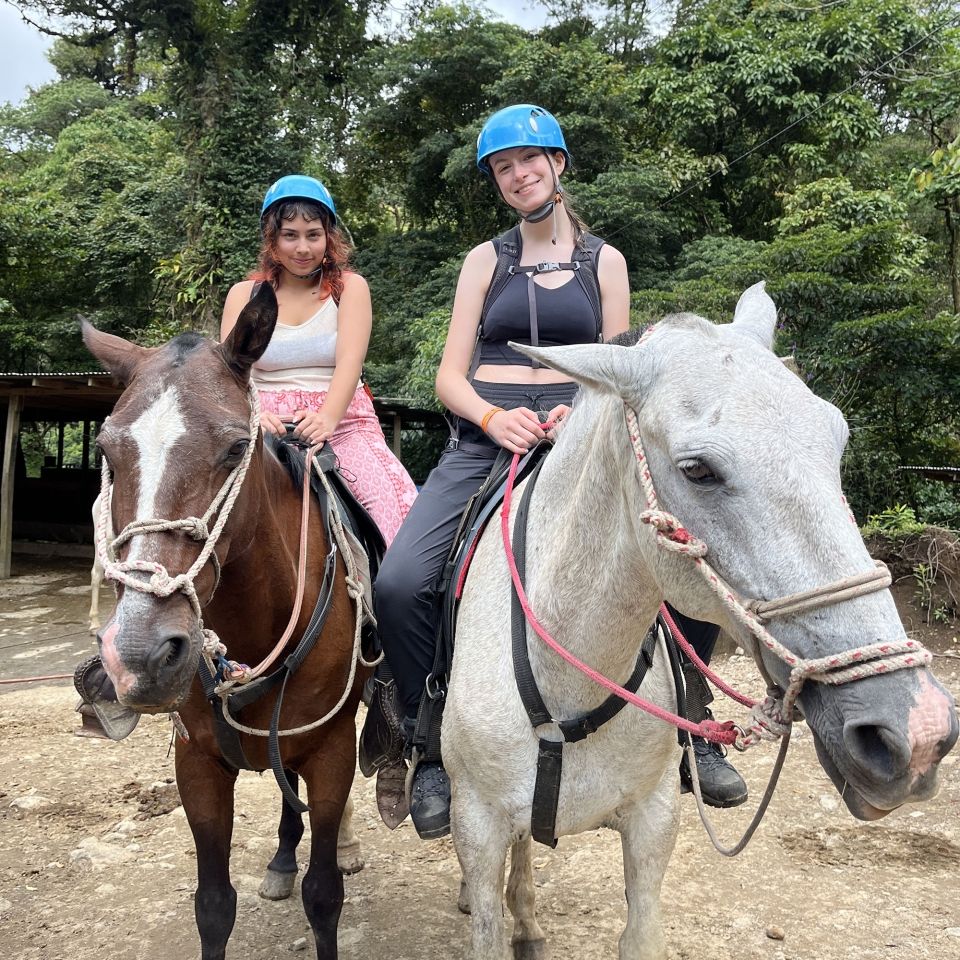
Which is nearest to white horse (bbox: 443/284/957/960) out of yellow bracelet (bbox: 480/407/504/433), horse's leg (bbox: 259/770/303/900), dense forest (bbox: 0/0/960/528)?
yellow bracelet (bbox: 480/407/504/433)

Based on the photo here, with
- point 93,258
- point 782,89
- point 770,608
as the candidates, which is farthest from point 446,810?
point 93,258

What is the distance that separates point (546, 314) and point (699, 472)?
1.46m

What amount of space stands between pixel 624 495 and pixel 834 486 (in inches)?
18.3

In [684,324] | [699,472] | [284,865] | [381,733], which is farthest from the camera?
[284,865]

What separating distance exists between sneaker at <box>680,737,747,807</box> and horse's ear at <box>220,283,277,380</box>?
6.41ft

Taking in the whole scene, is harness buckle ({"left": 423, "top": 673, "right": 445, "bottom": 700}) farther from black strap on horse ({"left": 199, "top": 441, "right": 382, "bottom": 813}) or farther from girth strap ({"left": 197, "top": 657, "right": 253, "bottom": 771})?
girth strap ({"left": 197, "top": 657, "right": 253, "bottom": 771})

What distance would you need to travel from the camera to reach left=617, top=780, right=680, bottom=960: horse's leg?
7.30 ft

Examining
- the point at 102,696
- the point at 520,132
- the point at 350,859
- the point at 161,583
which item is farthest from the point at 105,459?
the point at 350,859

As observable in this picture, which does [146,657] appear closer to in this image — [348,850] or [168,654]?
[168,654]

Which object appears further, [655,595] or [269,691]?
[269,691]

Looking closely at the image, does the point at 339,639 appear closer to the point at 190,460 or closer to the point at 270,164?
the point at 190,460

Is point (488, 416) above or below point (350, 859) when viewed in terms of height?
above

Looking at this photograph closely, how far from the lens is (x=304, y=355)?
3330 mm

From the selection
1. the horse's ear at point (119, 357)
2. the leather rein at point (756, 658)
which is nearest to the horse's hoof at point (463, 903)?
the leather rein at point (756, 658)
